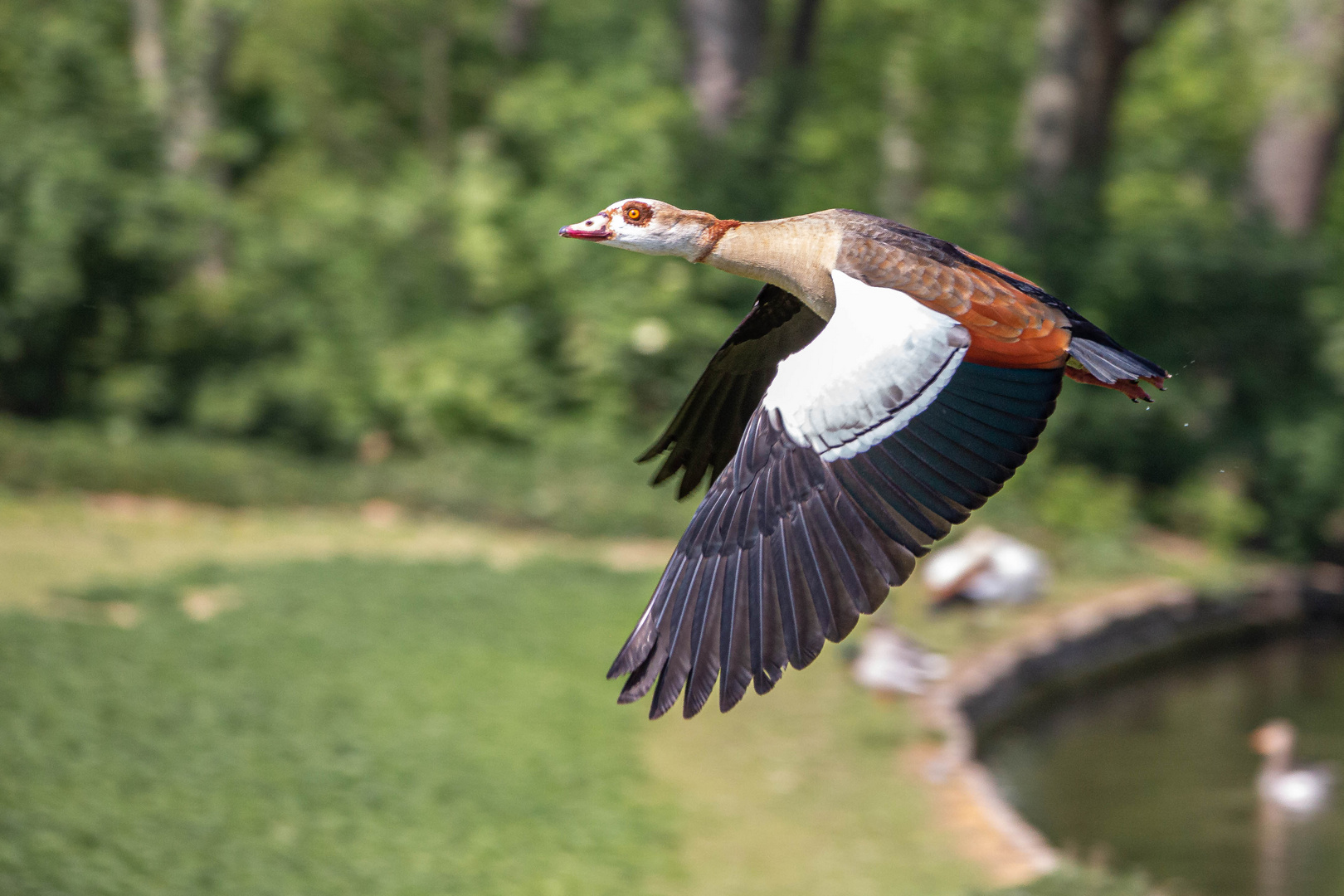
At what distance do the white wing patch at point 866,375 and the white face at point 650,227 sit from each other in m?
0.48

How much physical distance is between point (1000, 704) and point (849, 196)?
5722 millimetres

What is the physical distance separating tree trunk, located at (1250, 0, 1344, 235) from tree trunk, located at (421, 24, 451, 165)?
6458 mm

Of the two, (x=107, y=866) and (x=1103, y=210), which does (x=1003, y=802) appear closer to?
(x=107, y=866)

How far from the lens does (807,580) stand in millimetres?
3139

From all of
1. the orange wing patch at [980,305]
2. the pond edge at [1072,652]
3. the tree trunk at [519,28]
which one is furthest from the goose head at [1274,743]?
the tree trunk at [519,28]

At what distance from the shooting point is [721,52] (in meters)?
13.0

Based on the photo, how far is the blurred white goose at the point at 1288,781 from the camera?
7570 mm

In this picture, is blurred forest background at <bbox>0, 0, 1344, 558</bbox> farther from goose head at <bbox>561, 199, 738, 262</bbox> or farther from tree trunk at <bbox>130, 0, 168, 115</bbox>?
goose head at <bbox>561, 199, 738, 262</bbox>

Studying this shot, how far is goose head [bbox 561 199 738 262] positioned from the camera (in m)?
3.64

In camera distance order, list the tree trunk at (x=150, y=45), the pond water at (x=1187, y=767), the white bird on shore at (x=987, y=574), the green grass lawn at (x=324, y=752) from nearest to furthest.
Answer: the green grass lawn at (x=324, y=752)
the pond water at (x=1187, y=767)
the white bird on shore at (x=987, y=574)
the tree trunk at (x=150, y=45)

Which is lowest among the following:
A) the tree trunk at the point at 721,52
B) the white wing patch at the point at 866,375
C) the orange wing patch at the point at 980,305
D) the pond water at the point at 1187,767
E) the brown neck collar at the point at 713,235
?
the pond water at the point at 1187,767

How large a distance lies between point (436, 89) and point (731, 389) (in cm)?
975


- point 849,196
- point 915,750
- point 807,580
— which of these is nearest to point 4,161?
point 849,196

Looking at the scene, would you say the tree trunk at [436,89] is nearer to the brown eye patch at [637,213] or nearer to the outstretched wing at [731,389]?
the outstretched wing at [731,389]
